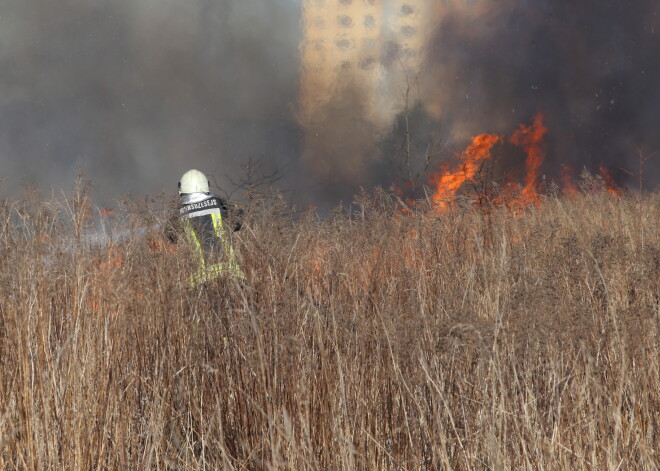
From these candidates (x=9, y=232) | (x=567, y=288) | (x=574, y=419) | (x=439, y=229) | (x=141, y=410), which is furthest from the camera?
(x=439, y=229)

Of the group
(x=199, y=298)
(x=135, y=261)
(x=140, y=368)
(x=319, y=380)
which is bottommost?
(x=319, y=380)

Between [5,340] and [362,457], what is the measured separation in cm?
124

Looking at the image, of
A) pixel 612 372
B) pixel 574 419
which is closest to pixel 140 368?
pixel 574 419

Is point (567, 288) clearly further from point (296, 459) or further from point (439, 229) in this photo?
point (439, 229)

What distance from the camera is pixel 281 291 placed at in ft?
7.42

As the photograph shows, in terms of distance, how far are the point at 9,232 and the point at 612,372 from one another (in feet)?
7.91

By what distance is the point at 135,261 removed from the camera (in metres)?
2.66

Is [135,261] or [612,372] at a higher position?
[135,261]

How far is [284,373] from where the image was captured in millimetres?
2014

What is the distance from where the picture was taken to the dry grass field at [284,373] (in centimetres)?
179

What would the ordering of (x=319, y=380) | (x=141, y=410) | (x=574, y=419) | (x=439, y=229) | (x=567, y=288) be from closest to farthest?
(x=574, y=419) < (x=319, y=380) < (x=141, y=410) < (x=567, y=288) < (x=439, y=229)

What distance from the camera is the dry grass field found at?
179 centimetres

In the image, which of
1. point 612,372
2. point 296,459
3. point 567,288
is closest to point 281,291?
point 296,459

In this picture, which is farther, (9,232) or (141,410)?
(9,232)
